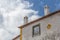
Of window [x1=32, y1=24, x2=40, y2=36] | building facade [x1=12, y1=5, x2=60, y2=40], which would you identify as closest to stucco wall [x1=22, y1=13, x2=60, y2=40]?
building facade [x1=12, y1=5, x2=60, y2=40]

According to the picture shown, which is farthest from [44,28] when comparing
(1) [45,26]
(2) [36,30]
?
(2) [36,30]

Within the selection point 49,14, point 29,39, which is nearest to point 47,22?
point 49,14

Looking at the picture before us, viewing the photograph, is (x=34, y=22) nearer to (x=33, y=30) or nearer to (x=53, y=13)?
(x=33, y=30)

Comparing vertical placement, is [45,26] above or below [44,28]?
above

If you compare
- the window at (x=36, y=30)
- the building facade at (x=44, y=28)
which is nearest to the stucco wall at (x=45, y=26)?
the building facade at (x=44, y=28)

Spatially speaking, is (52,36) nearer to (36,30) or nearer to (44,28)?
(44,28)

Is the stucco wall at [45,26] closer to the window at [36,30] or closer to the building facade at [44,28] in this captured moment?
the building facade at [44,28]

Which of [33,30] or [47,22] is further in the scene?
[33,30]

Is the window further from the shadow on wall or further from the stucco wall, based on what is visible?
the shadow on wall

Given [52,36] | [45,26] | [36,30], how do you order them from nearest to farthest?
1. [52,36]
2. [45,26]
3. [36,30]

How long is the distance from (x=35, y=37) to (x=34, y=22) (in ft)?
8.15

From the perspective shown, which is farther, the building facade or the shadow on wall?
the building facade

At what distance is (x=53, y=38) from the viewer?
3062 centimetres

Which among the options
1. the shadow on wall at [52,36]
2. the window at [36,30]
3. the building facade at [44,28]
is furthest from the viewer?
the window at [36,30]
